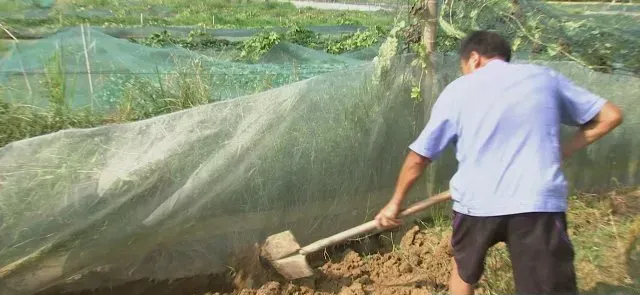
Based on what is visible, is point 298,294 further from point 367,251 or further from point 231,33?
point 231,33

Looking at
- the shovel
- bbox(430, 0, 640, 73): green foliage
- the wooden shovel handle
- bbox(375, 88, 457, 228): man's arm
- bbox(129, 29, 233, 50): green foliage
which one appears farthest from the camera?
bbox(129, 29, 233, 50): green foliage

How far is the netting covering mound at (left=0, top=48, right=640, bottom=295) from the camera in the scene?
296 centimetres

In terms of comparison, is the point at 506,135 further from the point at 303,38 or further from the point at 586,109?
the point at 303,38

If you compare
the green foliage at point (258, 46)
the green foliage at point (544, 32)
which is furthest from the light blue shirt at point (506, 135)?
the green foliage at point (258, 46)

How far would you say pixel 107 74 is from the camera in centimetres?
468

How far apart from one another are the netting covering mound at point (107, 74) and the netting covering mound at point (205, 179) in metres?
0.83

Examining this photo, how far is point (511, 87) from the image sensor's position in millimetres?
2330

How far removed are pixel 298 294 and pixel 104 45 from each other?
3084mm

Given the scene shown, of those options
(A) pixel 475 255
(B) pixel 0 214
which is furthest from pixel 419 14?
(B) pixel 0 214

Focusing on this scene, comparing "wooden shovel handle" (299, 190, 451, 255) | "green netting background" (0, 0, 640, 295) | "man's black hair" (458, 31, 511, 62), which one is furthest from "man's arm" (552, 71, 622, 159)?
"green netting background" (0, 0, 640, 295)

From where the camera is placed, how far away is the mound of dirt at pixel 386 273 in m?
3.45

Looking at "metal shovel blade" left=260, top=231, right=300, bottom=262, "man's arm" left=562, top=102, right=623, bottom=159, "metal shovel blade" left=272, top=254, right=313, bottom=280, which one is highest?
"man's arm" left=562, top=102, right=623, bottom=159

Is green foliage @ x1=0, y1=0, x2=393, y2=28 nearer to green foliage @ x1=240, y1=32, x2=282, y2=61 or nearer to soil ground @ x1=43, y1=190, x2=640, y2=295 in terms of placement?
green foliage @ x1=240, y1=32, x2=282, y2=61

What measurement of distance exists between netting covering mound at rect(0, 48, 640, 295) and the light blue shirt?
126cm
